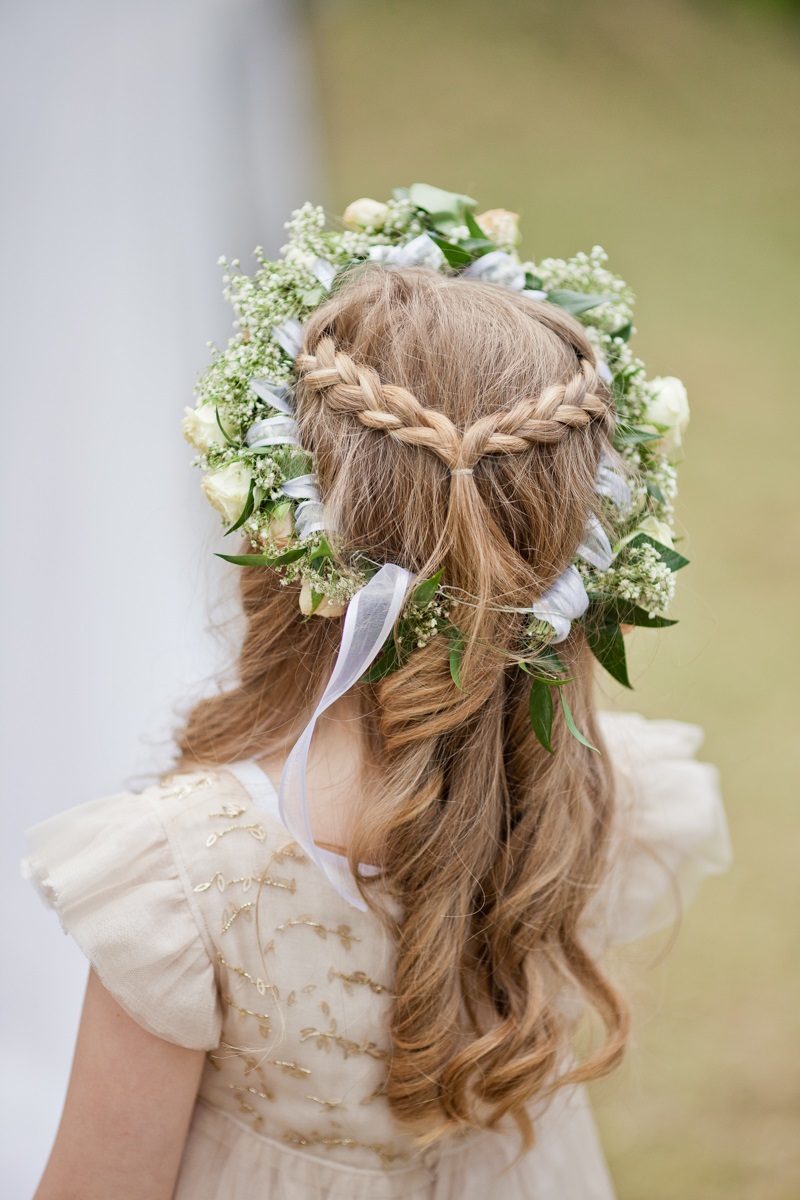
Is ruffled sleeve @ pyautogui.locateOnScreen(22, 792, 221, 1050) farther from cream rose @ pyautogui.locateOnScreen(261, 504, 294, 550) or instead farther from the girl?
cream rose @ pyautogui.locateOnScreen(261, 504, 294, 550)

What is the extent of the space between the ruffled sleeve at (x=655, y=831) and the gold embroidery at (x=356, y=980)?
1.45 feet

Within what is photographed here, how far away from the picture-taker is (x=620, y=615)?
113 cm

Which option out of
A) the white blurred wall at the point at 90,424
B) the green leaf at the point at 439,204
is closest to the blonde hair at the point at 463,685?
the green leaf at the point at 439,204

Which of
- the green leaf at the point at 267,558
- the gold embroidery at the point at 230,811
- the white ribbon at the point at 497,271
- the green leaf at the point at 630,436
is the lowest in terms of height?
the gold embroidery at the point at 230,811

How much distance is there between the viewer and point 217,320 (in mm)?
2268

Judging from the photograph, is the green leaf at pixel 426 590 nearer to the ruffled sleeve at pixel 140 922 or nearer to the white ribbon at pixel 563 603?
the white ribbon at pixel 563 603

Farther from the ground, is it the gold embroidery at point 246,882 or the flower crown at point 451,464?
the flower crown at point 451,464

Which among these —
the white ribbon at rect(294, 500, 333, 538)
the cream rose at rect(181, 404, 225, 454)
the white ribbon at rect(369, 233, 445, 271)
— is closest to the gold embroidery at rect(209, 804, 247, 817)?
the white ribbon at rect(294, 500, 333, 538)

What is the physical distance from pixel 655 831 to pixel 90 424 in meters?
1.40

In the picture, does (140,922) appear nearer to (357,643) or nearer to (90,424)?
(357,643)

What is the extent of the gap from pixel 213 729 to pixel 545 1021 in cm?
58

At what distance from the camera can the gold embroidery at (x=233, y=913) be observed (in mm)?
1027

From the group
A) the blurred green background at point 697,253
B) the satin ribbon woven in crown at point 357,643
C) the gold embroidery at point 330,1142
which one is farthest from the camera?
the blurred green background at point 697,253

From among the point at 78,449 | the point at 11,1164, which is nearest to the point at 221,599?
the point at 78,449
